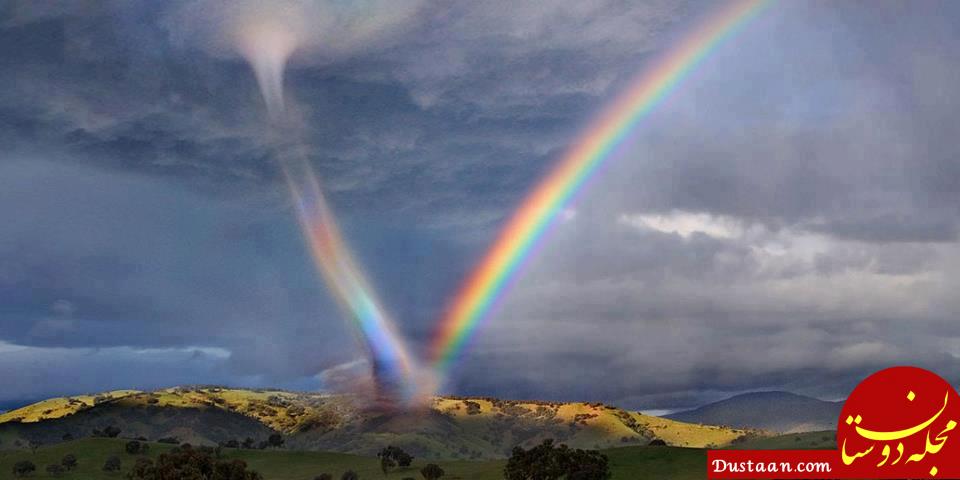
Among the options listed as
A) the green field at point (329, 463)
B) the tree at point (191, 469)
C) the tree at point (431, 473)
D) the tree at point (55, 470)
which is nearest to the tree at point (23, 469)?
the green field at point (329, 463)

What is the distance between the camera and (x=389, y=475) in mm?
143875

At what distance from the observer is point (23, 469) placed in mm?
136125

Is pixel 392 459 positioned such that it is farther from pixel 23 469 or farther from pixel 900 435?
pixel 900 435

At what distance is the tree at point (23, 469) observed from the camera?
136 metres

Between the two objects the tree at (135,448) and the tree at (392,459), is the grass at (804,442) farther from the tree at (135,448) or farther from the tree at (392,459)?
the tree at (135,448)

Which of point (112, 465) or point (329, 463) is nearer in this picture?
point (112, 465)

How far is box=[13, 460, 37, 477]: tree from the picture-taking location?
447ft

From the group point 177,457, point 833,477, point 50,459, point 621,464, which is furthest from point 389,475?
point 833,477

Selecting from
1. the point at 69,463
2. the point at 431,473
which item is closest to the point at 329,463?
the point at 431,473

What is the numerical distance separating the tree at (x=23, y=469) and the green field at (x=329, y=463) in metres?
1.11

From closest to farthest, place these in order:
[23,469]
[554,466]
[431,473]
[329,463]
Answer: [554,466]
[431,473]
[23,469]
[329,463]

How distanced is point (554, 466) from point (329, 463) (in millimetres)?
63515

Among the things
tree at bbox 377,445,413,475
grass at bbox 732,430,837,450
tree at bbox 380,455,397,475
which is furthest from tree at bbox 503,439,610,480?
grass at bbox 732,430,837,450

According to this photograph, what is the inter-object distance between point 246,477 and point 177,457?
8301 millimetres
